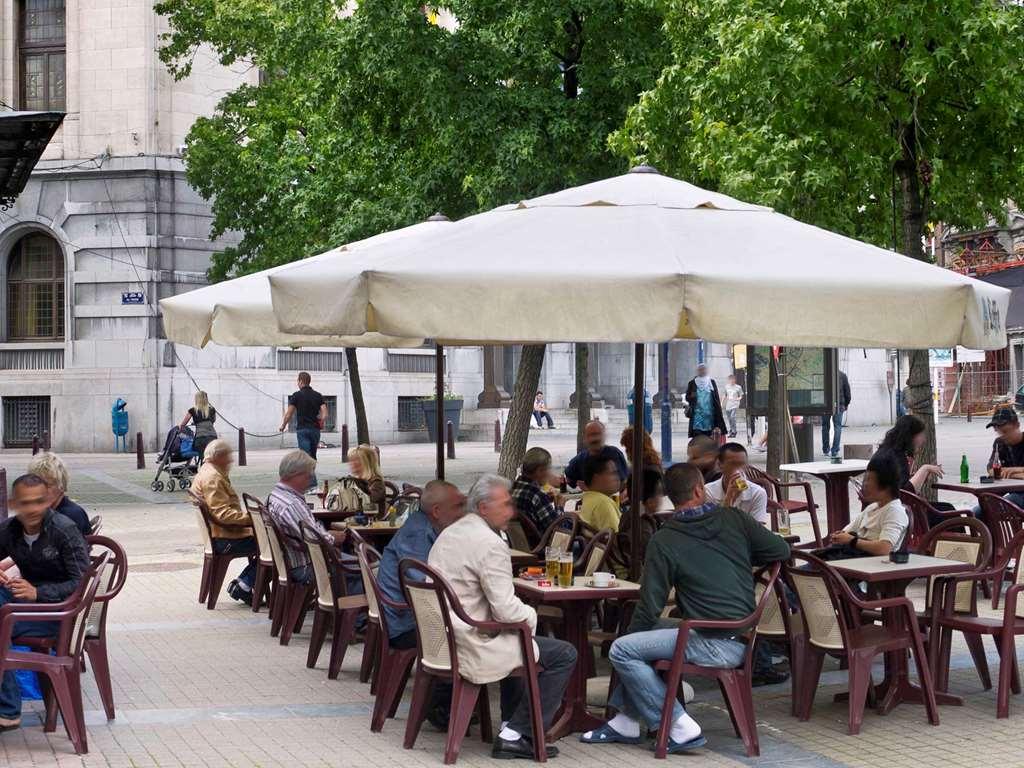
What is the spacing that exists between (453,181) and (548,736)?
1538cm

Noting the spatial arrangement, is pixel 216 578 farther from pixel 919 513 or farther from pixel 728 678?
pixel 728 678

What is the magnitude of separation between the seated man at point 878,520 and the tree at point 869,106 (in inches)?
212

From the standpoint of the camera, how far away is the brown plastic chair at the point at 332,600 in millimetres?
9219

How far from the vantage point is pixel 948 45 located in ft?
47.2

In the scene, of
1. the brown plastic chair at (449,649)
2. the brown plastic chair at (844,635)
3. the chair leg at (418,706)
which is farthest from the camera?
the brown plastic chair at (844,635)

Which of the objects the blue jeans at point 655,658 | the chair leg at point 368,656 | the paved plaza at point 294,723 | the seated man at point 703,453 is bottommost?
the paved plaza at point 294,723

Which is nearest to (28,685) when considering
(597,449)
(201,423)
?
(597,449)

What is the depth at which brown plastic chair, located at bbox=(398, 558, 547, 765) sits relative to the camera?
6.99m

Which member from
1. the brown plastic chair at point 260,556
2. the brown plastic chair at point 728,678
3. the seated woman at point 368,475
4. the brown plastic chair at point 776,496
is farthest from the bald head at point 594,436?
the brown plastic chair at point 728,678

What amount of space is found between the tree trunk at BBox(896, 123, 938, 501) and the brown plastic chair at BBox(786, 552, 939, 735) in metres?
6.01

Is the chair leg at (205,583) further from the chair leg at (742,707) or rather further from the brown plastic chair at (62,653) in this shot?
the chair leg at (742,707)

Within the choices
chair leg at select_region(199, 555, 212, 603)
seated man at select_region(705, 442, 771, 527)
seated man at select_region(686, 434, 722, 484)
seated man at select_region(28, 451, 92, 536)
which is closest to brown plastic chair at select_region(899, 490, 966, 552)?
seated man at select_region(705, 442, 771, 527)

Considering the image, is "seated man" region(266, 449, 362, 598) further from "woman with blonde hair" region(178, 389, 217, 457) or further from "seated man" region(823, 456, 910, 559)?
"woman with blonde hair" region(178, 389, 217, 457)

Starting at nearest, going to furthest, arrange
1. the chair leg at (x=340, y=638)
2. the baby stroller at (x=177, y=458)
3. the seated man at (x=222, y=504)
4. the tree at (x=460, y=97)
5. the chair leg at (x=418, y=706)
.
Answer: the chair leg at (x=418, y=706), the chair leg at (x=340, y=638), the seated man at (x=222, y=504), the tree at (x=460, y=97), the baby stroller at (x=177, y=458)
